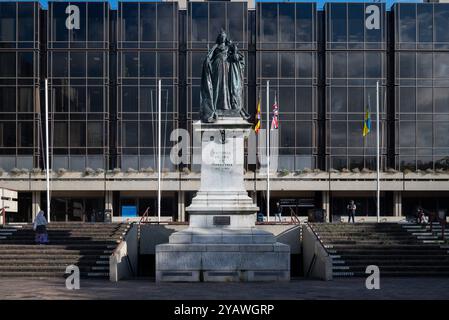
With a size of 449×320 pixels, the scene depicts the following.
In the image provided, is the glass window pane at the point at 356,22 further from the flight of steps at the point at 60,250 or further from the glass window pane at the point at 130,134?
the flight of steps at the point at 60,250

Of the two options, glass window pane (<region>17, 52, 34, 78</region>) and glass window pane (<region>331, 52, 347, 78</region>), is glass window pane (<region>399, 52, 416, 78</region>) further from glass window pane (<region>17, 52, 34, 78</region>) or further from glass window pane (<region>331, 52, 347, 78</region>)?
glass window pane (<region>17, 52, 34, 78</region>)

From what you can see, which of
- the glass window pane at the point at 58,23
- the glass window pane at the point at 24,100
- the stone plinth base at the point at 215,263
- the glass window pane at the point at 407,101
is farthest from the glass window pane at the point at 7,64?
the stone plinth base at the point at 215,263

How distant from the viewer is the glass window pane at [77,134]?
69688 millimetres

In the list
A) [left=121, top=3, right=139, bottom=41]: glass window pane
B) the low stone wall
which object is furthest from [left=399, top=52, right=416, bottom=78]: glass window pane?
the low stone wall

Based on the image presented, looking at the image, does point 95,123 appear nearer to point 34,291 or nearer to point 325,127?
point 325,127

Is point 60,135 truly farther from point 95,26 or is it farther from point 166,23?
point 166,23

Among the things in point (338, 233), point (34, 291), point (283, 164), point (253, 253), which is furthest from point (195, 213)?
point (283, 164)

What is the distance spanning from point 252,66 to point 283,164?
32.0 ft

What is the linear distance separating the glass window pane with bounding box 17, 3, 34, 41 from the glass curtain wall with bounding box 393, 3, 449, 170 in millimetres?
33557

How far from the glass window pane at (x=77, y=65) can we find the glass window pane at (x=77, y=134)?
14.4 ft

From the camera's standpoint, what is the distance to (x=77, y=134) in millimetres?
69812

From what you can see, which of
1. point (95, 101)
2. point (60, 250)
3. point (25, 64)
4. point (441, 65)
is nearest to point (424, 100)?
point (441, 65)

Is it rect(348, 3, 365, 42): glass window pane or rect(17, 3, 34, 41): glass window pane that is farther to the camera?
rect(348, 3, 365, 42): glass window pane

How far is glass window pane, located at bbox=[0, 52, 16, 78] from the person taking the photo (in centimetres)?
7000
